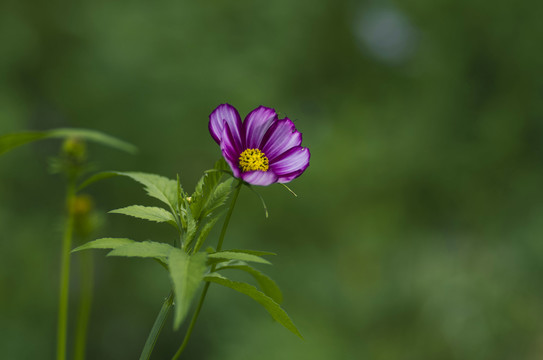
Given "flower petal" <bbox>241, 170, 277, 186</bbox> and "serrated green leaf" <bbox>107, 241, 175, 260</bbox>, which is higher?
"flower petal" <bbox>241, 170, 277, 186</bbox>

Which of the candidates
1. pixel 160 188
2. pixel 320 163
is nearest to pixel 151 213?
pixel 160 188

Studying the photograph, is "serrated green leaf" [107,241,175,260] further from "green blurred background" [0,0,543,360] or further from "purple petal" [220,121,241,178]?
"green blurred background" [0,0,543,360]

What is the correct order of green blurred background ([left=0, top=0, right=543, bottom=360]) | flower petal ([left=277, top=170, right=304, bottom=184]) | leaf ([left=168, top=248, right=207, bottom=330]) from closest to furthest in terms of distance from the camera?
leaf ([left=168, top=248, right=207, bottom=330]) → flower petal ([left=277, top=170, right=304, bottom=184]) → green blurred background ([left=0, top=0, right=543, bottom=360])

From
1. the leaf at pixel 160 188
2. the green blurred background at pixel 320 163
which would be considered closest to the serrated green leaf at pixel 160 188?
the leaf at pixel 160 188

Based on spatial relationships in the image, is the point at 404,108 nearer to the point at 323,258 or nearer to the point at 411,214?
the point at 411,214

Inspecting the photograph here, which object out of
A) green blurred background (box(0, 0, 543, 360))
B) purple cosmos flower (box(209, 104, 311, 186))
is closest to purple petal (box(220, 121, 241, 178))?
purple cosmos flower (box(209, 104, 311, 186))

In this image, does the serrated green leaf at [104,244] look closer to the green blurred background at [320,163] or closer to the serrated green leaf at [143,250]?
the serrated green leaf at [143,250]

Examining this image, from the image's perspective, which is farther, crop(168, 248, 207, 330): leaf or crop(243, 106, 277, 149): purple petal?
crop(243, 106, 277, 149): purple petal
